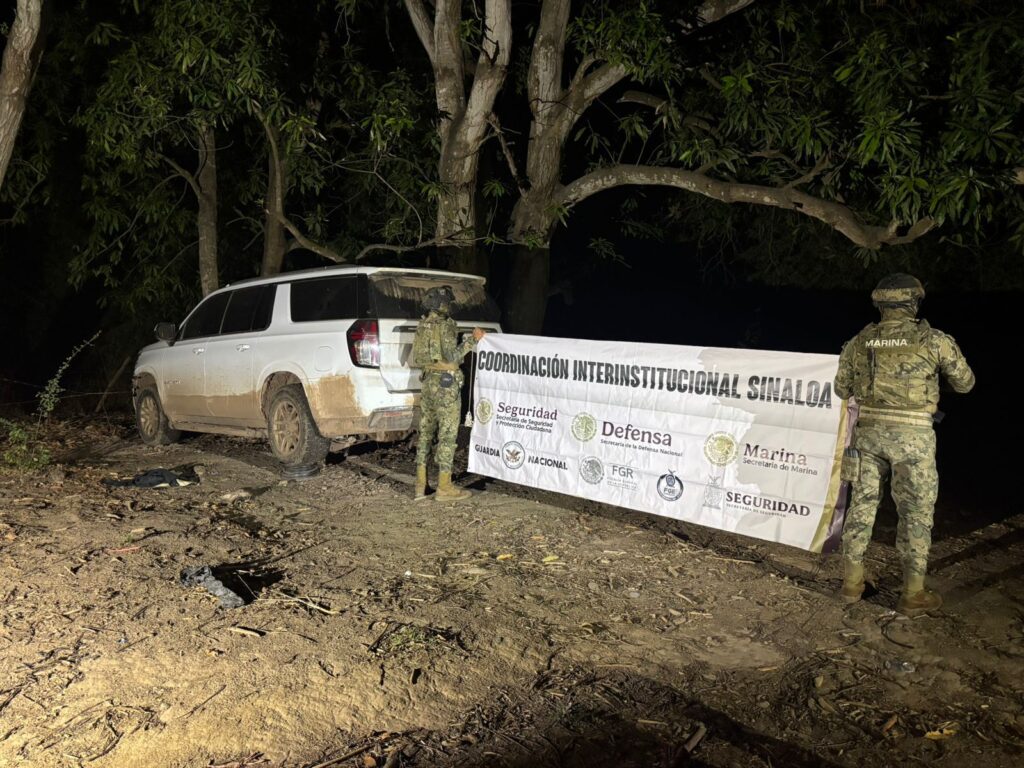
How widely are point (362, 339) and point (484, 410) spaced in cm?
126

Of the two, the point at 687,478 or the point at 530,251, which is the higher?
the point at 530,251

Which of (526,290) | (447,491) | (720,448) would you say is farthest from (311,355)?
(720,448)

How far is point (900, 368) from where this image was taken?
4.65 metres

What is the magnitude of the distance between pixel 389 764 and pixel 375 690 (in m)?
0.62

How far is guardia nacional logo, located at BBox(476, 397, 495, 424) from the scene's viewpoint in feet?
24.8

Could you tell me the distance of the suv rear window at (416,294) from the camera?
759 cm

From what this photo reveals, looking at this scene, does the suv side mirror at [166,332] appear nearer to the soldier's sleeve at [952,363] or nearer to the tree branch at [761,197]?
the tree branch at [761,197]

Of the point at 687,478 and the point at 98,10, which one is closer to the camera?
the point at 687,478

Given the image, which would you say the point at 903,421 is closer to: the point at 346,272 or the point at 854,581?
the point at 854,581

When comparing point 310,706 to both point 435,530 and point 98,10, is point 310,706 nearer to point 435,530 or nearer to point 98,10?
point 435,530

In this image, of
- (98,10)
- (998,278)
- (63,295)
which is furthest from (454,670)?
(63,295)

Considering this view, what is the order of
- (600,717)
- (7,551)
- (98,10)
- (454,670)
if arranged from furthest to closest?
(98,10) → (7,551) → (454,670) → (600,717)

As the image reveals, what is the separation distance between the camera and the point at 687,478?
6000 millimetres

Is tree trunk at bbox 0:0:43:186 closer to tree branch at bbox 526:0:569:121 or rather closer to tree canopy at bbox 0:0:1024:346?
tree canopy at bbox 0:0:1024:346
